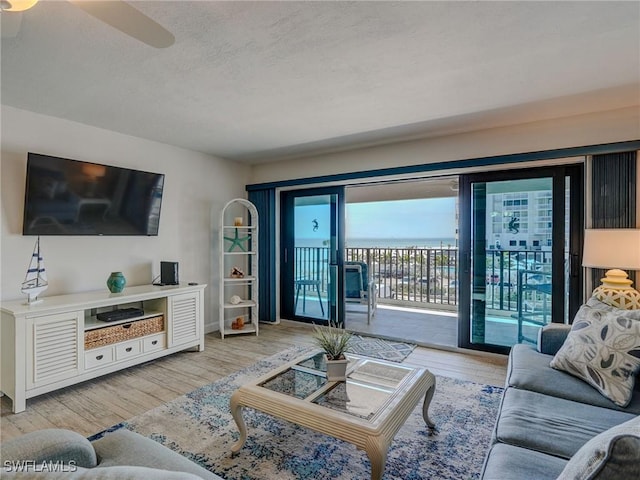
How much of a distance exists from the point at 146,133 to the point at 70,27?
186 centimetres

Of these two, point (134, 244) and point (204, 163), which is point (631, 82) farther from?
point (134, 244)

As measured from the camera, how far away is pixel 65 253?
312 cm

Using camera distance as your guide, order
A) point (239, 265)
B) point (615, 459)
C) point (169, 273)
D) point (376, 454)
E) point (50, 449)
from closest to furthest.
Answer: point (615, 459) < point (50, 449) < point (376, 454) < point (169, 273) < point (239, 265)

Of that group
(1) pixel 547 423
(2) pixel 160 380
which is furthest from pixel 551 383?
(2) pixel 160 380

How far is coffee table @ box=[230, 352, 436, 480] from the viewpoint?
1516 mm

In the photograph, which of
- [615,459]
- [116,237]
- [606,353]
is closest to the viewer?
[615,459]

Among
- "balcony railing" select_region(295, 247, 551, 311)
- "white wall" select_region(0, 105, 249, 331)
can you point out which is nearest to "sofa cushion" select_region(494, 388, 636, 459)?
"balcony railing" select_region(295, 247, 551, 311)

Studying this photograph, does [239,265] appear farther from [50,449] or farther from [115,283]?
[50,449]

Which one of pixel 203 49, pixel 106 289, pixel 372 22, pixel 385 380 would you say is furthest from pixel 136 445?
pixel 106 289

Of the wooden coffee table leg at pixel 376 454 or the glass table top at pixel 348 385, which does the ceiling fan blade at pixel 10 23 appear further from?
the wooden coffee table leg at pixel 376 454

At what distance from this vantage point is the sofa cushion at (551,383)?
167cm

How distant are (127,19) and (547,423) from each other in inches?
94.4

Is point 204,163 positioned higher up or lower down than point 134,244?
higher up

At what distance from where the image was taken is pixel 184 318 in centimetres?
354
